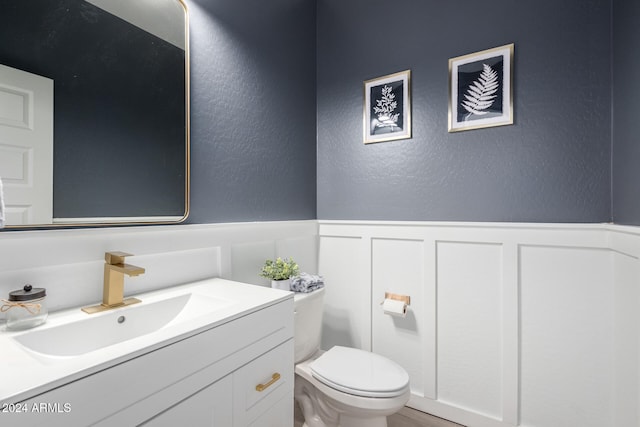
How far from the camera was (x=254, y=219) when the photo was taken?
1.69 meters

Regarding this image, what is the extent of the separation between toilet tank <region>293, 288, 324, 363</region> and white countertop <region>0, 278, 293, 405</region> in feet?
1.34

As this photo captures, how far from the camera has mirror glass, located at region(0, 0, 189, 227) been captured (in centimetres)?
90

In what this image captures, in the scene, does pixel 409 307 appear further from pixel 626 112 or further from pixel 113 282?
pixel 113 282

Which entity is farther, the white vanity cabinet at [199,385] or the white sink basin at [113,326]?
the white sink basin at [113,326]

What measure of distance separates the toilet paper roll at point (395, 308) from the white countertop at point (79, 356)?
0.87m

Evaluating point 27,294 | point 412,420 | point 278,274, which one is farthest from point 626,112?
point 27,294

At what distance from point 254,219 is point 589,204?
5.33 ft

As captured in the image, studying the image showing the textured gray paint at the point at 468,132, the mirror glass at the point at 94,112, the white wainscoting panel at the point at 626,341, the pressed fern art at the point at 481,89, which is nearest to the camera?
the mirror glass at the point at 94,112

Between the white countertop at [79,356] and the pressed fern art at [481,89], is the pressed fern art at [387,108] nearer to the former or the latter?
the pressed fern art at [481,89]

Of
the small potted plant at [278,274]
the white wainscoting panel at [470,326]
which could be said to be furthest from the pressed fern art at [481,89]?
the small potted plant at [278,274]

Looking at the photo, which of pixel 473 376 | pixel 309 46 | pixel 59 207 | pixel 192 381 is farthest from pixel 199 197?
pixel 473 376

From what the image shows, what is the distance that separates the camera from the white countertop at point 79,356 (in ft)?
1.74

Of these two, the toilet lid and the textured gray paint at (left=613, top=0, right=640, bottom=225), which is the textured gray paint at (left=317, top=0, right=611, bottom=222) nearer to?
the textured gray paint at (left=613, top=0, right=640, bottom=225)

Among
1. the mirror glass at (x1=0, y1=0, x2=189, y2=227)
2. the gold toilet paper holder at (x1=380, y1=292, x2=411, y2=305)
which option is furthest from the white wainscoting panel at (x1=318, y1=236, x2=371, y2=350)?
the mirror glass at (x1=0, y1=0, x2=189, y2=227)
